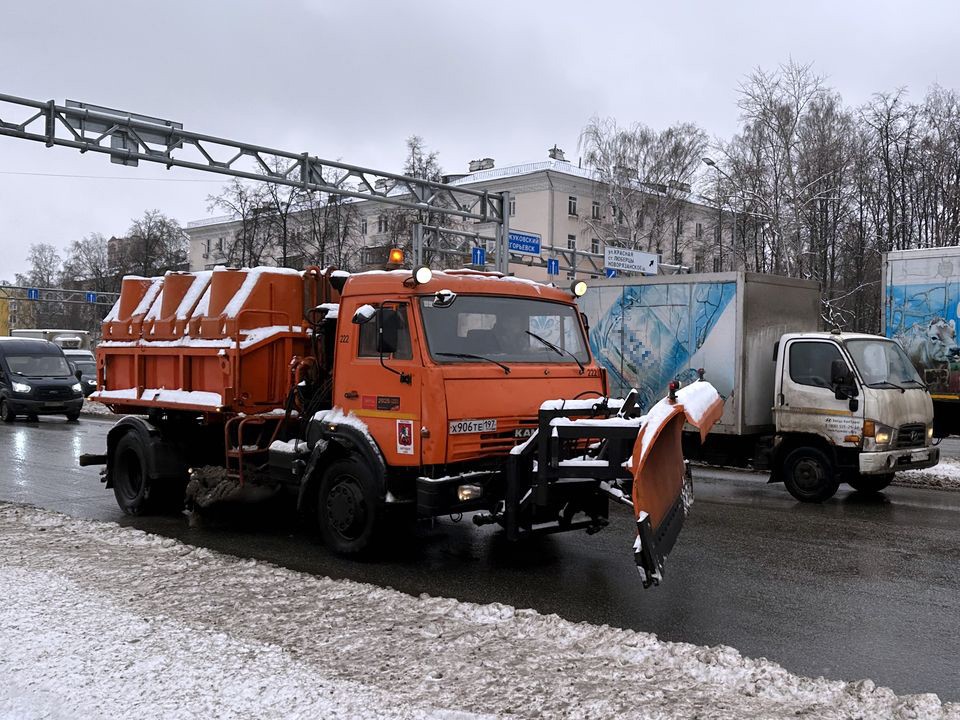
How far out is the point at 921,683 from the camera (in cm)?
475

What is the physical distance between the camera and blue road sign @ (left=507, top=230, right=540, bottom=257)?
28.4 meters

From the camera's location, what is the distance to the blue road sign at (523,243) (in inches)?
1120

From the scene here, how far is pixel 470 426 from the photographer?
22.3ft

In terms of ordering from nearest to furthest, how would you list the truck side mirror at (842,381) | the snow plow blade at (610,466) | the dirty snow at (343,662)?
the dirty snow at (343,662) < the snow plow blade at (610,466) < the truck side mirror at (842,381)

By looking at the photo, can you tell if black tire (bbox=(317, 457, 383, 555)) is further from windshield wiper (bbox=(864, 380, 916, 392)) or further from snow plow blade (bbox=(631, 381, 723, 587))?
windshield wiper (bbox=(864, 380, 916, 392))

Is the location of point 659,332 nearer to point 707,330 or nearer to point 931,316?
point 707,330

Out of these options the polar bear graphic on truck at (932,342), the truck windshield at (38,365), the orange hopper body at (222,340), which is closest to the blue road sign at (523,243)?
A: the truck windshield at (38,365)

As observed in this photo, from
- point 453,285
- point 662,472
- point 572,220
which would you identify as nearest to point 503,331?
point 453,285

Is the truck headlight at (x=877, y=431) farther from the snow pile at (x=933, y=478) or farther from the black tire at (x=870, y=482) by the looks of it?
the snow pile at (x=933, y=478)

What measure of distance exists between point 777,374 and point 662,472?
5.75m

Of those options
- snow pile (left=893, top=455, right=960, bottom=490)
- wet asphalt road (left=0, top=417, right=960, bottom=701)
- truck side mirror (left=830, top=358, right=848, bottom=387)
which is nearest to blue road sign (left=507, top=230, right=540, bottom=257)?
snow pile (left=893, top=455, right=960, bottom=490)

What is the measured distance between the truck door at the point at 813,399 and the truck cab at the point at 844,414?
0.01 metres

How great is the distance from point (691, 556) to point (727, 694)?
10.9 feet

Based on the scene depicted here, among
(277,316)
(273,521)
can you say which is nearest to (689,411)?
(277,316)
